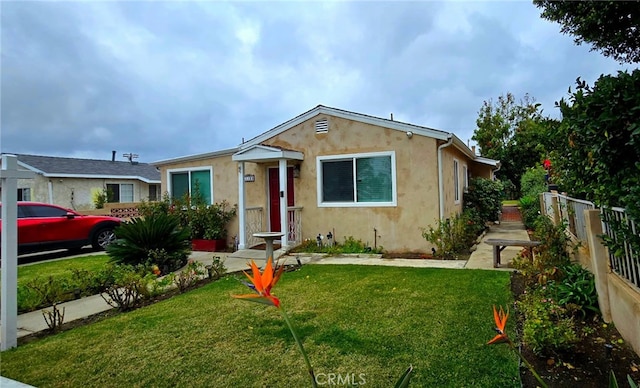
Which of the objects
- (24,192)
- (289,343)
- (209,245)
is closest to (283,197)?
(209,245)

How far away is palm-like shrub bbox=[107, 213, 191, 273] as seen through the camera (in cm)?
744

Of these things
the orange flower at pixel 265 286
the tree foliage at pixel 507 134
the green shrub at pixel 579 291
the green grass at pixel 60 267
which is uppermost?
the tree foliage at pixel 507 134

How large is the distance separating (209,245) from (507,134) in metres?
29.1

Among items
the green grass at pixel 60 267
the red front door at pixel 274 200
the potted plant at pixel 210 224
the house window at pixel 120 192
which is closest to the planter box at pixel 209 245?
the potted plant at pixel 210 224

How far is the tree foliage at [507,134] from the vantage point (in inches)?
1153

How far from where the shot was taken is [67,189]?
64.5 feet

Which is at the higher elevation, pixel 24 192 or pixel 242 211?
pixel 24 192

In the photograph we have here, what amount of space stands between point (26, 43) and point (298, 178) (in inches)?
269

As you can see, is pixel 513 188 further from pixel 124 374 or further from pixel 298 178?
pixel 124 374

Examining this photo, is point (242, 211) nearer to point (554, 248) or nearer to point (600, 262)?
point (554, 248)

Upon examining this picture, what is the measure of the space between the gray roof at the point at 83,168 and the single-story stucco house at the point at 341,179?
1003cm

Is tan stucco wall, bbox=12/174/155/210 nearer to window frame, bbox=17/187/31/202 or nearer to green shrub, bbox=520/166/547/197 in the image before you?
window frame, bbox=17/187/31/202

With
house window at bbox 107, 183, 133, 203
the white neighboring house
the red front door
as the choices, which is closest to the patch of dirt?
the red front door

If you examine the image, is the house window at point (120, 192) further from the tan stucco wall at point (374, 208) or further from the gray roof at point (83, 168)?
the tan stucco wall at point (374, 208)
